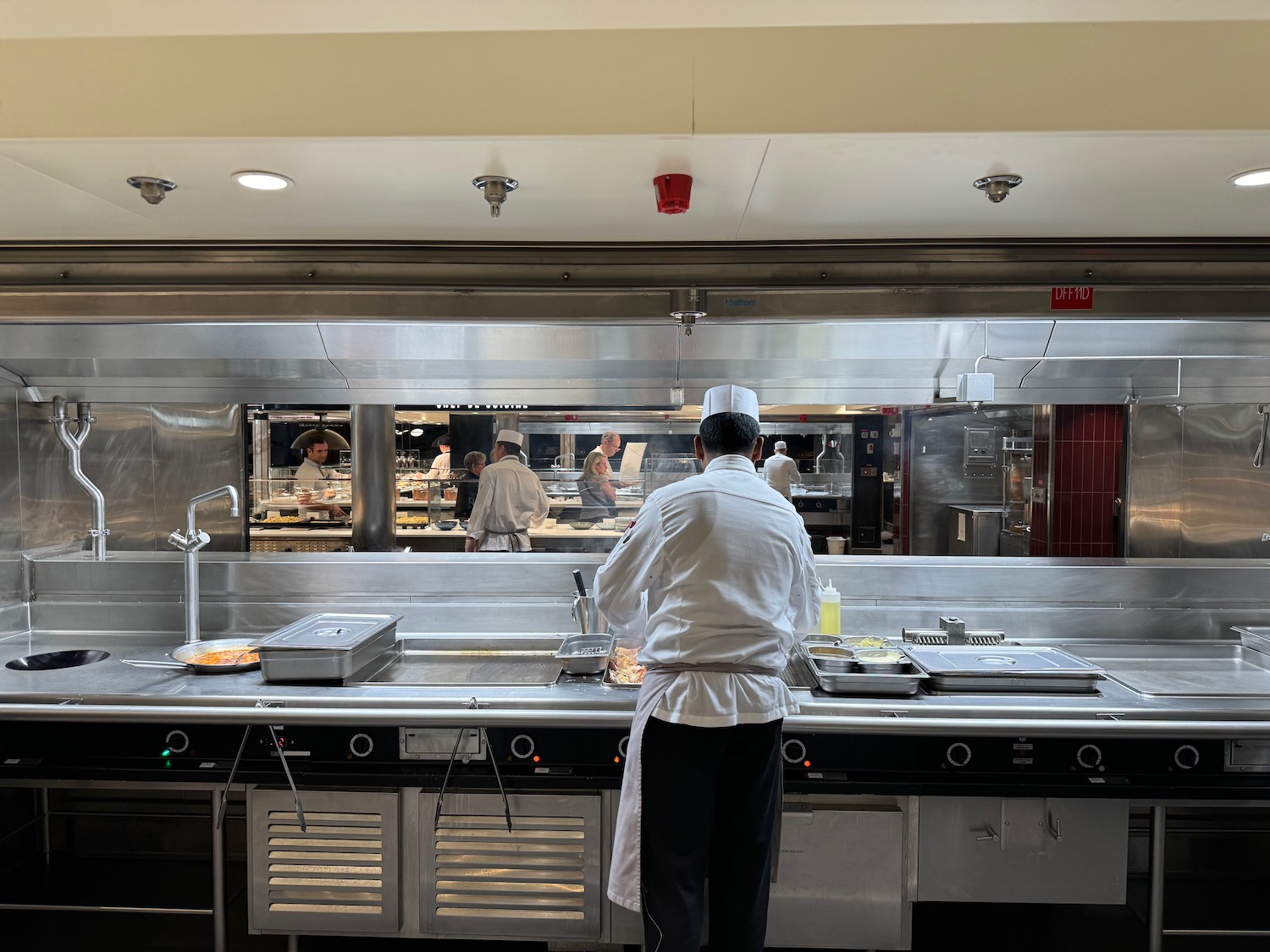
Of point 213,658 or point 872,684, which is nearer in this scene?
point 872,684

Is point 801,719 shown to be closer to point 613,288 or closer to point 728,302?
point 728,302

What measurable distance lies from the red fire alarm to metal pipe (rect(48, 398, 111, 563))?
8.73 feet

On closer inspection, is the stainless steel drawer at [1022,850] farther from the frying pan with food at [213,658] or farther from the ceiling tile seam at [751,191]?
the frying pan with food at [213,658]

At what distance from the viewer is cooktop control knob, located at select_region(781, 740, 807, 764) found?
234cm

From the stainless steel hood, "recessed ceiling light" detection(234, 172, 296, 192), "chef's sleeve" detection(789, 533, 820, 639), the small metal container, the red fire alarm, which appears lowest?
the small metal container

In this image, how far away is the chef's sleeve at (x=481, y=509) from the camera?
4.23 metres

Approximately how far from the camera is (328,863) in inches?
94.8

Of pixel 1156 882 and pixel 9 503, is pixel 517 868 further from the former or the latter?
pixel 9 503

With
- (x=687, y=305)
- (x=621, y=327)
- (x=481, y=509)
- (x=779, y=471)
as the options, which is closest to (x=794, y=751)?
(x=687, y=305)

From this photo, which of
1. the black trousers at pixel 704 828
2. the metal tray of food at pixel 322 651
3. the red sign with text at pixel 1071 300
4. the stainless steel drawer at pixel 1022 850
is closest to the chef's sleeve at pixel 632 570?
the black trousers at pixel 704 828

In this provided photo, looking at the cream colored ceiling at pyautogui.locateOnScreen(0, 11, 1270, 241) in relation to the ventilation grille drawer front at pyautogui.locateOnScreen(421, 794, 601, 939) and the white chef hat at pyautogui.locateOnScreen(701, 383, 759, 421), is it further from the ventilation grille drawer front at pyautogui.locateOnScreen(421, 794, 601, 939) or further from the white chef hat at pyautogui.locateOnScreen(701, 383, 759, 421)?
the ventilation grille drawer front at pyautogui.locateOnScreen(421, 794, 601, 939)

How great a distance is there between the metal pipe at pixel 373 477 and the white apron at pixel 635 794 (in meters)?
2.84

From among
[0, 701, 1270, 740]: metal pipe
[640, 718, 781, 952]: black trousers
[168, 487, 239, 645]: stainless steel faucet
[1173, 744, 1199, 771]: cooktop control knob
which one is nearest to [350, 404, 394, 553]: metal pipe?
[168, 487, 239, 645]: stainless steel faucet

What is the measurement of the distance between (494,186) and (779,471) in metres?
2.46
